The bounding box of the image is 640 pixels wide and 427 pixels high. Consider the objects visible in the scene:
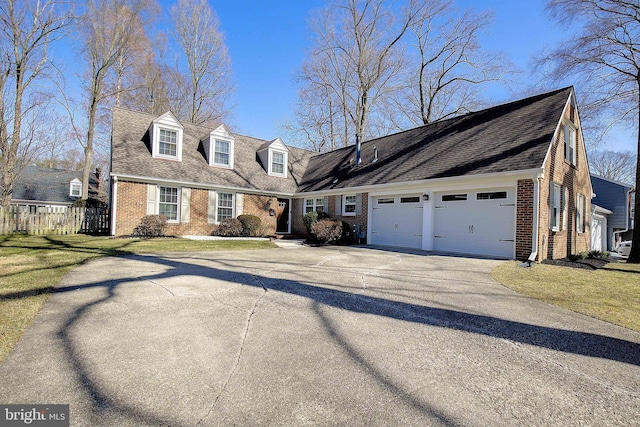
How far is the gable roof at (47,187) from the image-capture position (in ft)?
92.2

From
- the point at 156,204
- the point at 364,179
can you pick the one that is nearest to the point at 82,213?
the point at 156,204

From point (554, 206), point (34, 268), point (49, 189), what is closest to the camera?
point (34, 268)

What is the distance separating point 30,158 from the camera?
15812 mm

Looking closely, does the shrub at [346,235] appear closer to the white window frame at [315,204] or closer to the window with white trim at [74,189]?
the white window frame at [315,204]

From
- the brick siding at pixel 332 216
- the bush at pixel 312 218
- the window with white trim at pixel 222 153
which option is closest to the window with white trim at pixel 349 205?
the brick siding at pixel 332 216

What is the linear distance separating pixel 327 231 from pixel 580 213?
438 inches

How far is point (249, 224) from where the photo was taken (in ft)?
53.7

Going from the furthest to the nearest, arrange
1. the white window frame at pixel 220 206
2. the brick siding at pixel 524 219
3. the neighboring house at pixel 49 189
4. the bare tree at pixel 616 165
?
1. the bare tree at pixel 616 165
2. the neighboring house at pixel 49 189
3. the white window frame at pixel 220 206
4. the brick siding at pixel 524 219

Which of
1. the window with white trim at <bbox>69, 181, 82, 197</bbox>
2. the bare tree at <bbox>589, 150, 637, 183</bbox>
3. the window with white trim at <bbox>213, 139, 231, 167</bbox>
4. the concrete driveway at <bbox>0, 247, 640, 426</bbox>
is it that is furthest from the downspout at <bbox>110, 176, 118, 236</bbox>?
the bare tree at <bbox>589, 150, 637, 183</bbox>

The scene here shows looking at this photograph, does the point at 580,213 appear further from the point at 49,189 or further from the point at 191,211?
the point at 49,189

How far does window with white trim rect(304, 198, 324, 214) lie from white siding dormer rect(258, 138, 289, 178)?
109 inches

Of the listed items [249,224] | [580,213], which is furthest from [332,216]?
[580,213]

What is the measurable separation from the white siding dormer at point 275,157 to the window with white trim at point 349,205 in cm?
550

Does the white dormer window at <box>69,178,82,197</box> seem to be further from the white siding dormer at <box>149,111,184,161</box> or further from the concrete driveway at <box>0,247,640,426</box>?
the concrete driveway at <box>0,247,640,426</box>
